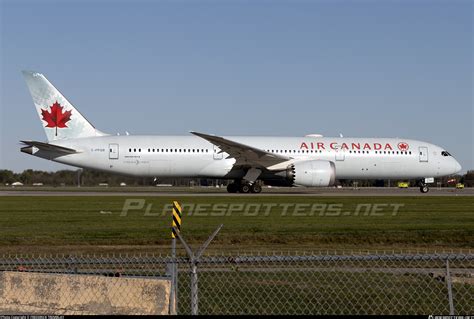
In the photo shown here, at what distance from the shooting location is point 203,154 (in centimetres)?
4388

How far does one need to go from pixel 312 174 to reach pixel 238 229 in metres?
21.0

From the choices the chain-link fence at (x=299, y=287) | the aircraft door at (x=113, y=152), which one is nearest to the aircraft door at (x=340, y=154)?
the aircraft door at (x=113, y=152)

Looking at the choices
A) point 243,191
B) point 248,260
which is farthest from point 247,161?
point 248,260

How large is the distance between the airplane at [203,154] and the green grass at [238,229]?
1241cm

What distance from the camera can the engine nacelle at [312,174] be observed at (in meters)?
42.2

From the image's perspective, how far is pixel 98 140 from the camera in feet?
143

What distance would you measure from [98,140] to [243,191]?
9.71 metres

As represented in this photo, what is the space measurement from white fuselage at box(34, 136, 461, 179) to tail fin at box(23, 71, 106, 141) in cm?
87

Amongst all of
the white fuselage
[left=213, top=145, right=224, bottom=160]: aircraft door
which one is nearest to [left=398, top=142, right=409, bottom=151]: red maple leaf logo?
the white fuselage

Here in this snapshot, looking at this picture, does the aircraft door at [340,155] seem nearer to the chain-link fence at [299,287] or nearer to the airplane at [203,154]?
the airplane at [203,154]

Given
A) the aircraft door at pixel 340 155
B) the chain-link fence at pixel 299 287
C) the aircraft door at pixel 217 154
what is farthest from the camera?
the aircraft door at pixel 340 155

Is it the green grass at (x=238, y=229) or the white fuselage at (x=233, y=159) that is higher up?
the white fuselage at (x=233, y=159)

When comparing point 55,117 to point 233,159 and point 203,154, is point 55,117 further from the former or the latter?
point 233,159

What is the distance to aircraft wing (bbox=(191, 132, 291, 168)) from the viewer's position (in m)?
41.7
